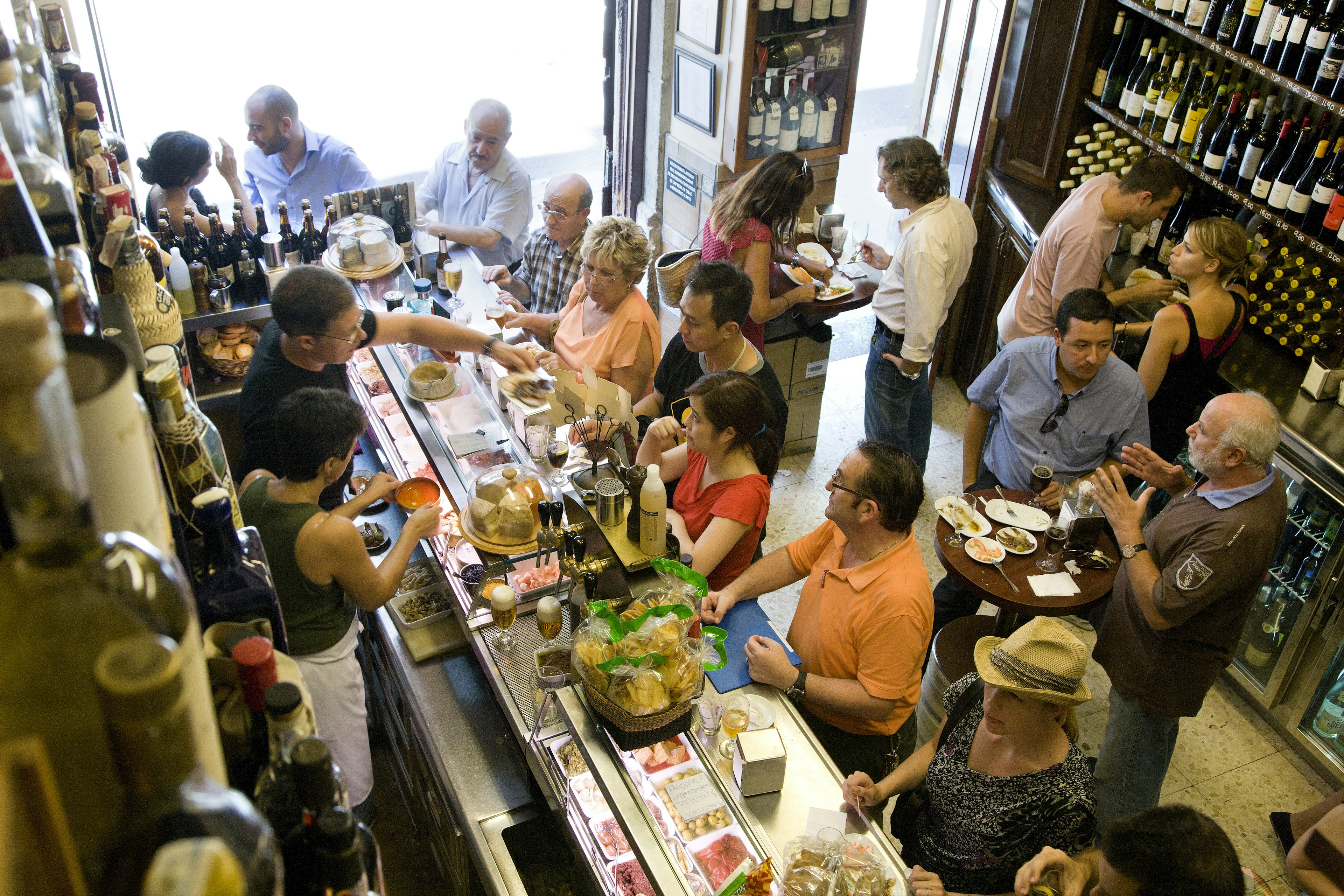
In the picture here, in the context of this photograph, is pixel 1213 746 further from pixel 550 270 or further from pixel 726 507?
pixel 550 270

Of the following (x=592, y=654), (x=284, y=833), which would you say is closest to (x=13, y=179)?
(x=284, y=833)

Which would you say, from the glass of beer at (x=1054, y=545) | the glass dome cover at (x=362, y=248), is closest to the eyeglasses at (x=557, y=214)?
the glass dome cover at (x=362, y=248)

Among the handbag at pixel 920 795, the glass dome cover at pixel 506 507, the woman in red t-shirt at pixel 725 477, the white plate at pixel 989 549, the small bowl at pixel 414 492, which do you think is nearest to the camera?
the handbag at pixel 920 795

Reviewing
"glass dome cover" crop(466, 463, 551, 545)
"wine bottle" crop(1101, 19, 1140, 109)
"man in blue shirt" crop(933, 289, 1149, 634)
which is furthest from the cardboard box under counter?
"wine bottle" crop(1101, 19, 1140, 109)

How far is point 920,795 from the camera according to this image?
2.78 meters

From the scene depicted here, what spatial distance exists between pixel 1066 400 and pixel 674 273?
187cm

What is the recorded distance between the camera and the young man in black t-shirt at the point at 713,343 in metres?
3.71

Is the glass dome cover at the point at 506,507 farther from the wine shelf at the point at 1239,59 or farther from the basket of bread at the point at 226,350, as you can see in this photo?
the wine shelf at the point at 1239,59

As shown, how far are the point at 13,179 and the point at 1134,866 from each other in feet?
7.49

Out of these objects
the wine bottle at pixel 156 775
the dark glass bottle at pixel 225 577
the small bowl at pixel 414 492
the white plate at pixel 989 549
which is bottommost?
the white plate at pixel 989 549

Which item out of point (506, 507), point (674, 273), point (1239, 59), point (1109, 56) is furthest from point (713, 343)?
point (1109, 56)

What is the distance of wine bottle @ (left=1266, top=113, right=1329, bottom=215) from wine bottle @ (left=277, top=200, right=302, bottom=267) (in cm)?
462

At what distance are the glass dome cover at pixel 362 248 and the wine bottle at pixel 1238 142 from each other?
4.04m

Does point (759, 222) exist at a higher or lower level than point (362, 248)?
higher
